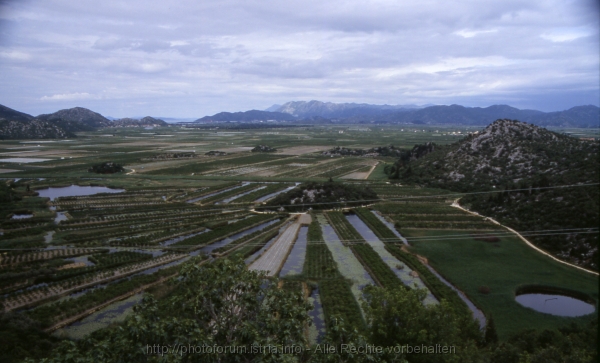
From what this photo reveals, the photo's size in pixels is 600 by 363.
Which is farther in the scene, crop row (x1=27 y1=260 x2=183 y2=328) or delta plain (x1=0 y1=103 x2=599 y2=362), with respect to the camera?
crop row (x1=27 y1=260 x2=183 y2=328)

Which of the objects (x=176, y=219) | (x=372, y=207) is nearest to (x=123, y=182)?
(x=176, y=219)

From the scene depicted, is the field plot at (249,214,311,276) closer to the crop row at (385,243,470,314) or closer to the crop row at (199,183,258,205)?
the crop row at (385,243,470,314)

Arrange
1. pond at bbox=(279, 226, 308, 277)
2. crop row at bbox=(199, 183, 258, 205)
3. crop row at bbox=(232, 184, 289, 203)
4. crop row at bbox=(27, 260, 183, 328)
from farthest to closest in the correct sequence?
crop row at bbox=(232, 184, 289, 203) < crop row at bbox=(199, 183, 258, 205) < pond at bbox=(279, 226, 308, 277) < crop row at bbox=(27, 260, 183, 328)

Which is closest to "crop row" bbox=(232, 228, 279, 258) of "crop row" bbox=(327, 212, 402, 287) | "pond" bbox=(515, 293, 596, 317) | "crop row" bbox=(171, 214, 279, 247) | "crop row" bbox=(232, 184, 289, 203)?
"crop row" bbox=(171, 214, 279, 247)

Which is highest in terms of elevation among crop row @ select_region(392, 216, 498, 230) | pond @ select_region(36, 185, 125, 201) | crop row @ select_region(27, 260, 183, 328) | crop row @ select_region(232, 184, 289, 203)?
pond @ select_region(36, 185, 125, 201)

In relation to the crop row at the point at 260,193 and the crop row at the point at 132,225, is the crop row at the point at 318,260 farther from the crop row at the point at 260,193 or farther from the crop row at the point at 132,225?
the crop row at the point at 260,193

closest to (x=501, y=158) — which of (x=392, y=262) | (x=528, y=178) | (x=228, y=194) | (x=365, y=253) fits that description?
(x=528, y=178)

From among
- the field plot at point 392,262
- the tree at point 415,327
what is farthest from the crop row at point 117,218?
the tree at point 415,327

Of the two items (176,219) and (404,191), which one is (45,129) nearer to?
(176,219)
